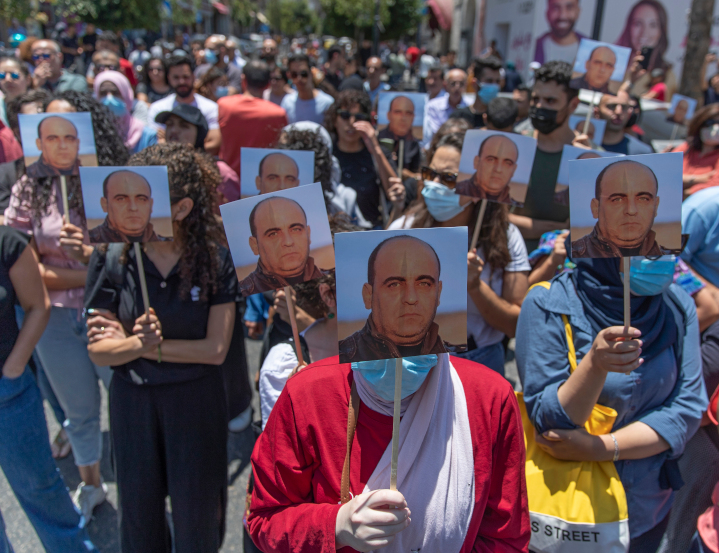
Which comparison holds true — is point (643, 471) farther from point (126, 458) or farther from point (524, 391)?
point (126, 458)

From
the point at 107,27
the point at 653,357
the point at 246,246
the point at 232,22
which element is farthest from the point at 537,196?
the point at 232,22

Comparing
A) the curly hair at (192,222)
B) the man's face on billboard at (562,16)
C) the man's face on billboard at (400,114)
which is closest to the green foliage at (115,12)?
the man's face on billboard at (562,16)

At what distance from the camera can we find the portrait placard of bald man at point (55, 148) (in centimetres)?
269

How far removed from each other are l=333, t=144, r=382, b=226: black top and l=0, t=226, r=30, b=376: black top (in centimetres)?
239

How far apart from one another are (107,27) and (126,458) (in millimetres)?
22450

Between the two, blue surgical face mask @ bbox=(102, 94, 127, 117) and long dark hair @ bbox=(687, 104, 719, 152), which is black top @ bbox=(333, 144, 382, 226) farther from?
long dark hair @ bbox=(687, 104, 719, 152)

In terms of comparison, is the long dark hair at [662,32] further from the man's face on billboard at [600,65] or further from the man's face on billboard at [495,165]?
the man's face on billboard at [495,165]

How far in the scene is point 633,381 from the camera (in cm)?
186

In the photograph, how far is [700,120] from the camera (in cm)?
400

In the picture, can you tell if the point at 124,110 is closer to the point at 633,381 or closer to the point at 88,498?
the point at 88,498

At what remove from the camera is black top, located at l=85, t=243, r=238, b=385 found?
213 centimetres

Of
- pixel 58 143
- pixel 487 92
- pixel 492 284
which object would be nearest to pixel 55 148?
pixel 58 143

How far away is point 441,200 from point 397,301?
54.0 inches

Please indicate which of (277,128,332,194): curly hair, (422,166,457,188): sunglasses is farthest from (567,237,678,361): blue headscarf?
(277,128,332,194): curly hair
